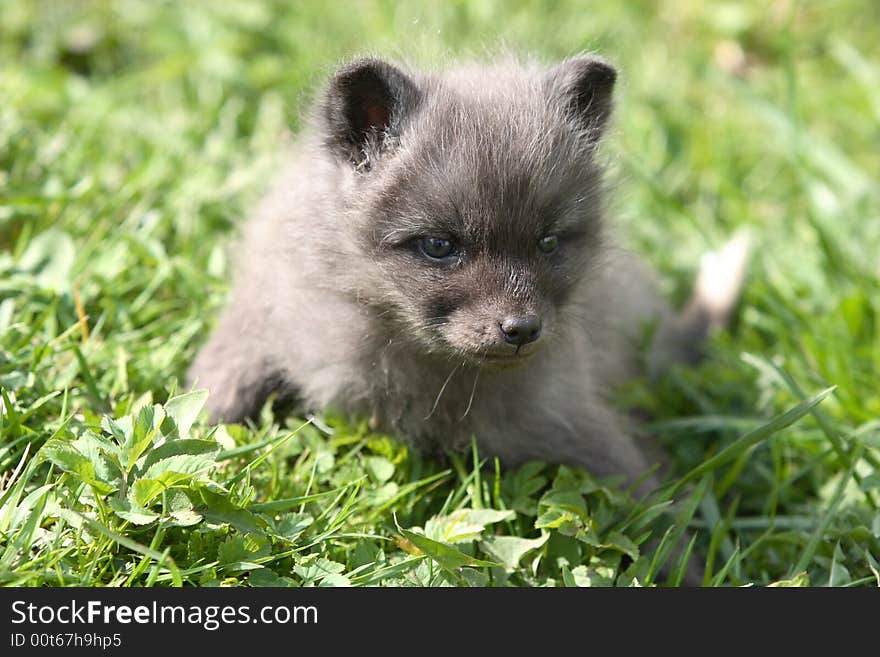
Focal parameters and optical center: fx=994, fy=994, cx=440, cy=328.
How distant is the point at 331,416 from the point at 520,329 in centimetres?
89

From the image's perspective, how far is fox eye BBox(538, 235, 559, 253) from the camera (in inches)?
121

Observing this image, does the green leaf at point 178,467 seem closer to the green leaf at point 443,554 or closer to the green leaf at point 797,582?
the green leaf at point 443,554

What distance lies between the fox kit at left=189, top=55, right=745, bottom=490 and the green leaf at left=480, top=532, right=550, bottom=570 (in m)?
0.38

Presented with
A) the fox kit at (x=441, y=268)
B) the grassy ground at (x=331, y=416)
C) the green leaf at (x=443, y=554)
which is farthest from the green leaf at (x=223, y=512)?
the fox kit at (x=441, y=268)

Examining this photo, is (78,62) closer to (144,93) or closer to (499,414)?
(144,93)

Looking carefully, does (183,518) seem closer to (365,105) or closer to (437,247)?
(437,247)

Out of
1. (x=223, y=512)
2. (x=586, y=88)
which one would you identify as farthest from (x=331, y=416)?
(x=586, y=88)

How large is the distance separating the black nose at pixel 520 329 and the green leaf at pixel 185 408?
89cm

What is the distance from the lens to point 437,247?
9.78ft

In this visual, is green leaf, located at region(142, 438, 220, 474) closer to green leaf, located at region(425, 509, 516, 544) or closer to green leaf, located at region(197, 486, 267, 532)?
green leaf, located at region(197, 486, 267, 532)

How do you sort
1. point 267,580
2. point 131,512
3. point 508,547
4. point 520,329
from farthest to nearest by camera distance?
1. point 508,547
2. point 520,329
3. point 267,580
4. point 131,512

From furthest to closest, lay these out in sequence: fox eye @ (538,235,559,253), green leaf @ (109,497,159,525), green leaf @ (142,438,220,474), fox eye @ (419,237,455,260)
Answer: fox eye @ (538,235,559,253), fox eye @ (419,237,455,260), green leaf @ (142,438,220,474), green leaf @ (109,497,159,525)

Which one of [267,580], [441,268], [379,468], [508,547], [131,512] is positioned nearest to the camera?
[131,512]

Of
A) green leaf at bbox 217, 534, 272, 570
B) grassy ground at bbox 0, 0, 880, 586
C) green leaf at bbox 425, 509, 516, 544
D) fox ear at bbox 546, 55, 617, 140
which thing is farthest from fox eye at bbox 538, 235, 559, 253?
green leaf at bbox 217, 534, 272, 570
